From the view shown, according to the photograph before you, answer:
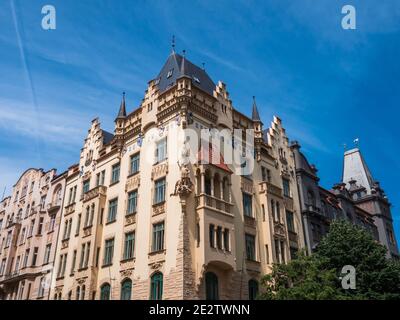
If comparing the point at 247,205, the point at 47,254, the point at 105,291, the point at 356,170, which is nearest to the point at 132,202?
the point at 105,291

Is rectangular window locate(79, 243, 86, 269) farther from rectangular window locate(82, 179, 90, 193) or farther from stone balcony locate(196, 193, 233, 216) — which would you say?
stone balcony locate(196, 193, 233, 216)

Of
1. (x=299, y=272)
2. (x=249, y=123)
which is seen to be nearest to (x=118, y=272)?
(x=299, y=272)

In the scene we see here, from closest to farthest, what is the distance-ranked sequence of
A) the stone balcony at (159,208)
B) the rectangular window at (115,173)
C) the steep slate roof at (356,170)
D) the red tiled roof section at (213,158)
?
1. the stone balcony at (159,208)
2. the red tiled roof section at (213,158)
3. the rectangular window at (115,173)
4. the steep slate roof at (356,170)

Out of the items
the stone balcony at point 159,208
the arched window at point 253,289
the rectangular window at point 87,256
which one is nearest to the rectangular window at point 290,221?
the arched window at point 253,289

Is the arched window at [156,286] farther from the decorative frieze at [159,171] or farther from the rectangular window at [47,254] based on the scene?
the rectangular window at [47,254]

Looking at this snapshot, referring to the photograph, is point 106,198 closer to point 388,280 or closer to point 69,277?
point 69,277

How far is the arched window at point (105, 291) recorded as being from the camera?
3206cm

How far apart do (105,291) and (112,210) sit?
23.1 ft

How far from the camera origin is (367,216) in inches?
2189

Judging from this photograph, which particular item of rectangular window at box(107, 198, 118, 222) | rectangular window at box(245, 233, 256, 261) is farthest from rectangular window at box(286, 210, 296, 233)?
rectangular window at box(107, 198, 118, 222)

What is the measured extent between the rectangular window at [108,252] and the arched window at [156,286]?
240 inches

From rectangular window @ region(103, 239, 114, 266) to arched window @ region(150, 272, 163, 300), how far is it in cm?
610

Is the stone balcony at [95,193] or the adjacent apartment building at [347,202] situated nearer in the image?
the stone balcony at [95,193]

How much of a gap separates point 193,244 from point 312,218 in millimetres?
18172
